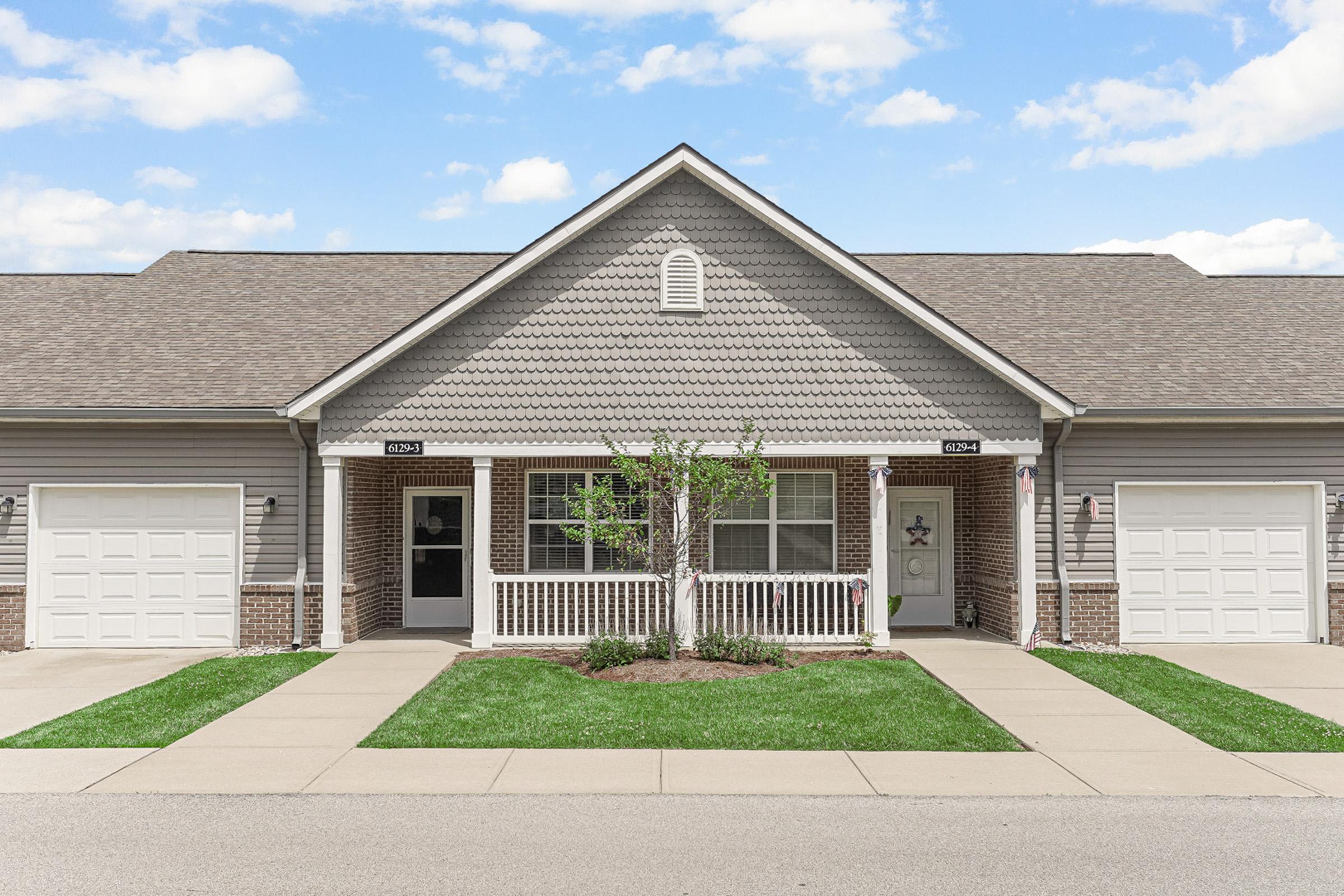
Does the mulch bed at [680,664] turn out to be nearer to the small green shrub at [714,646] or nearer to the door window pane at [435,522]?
the small green shrub at [714,646]

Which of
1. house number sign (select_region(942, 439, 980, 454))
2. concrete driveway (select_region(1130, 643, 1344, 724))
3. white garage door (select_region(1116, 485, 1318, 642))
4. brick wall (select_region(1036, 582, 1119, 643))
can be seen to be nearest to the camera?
concrete driveway (select_region(1130, 643, 1344, 724))

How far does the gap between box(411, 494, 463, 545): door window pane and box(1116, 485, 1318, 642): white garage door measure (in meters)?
9.81

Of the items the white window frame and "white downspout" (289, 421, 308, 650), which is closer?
"white downspout" (289, 421, 308, 650)

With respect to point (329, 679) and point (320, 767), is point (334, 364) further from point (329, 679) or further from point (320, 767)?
point (320, 767)

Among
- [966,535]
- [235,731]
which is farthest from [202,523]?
[966,535]

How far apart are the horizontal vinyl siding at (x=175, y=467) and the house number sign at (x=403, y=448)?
49.4 inches

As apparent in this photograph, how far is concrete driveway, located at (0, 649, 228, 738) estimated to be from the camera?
9.93 m

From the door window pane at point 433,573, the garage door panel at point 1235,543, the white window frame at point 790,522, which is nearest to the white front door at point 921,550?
the white window frame at point 790,522

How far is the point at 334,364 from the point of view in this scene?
47.5 ft

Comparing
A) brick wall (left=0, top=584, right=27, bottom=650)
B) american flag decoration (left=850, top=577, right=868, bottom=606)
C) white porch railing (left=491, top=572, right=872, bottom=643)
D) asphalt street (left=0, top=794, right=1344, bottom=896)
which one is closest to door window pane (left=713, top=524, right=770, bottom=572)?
white porch railing (left=491, top=572, right=872, bottom=643)

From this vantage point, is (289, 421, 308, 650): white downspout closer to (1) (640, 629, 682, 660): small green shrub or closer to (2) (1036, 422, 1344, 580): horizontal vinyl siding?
(1) (640, 629, 682, 660): small green shrub

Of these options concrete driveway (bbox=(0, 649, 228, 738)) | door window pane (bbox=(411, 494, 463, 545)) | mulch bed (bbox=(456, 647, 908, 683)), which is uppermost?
door window pane (bbox=(411, 494, 463, 545))

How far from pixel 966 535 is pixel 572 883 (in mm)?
11374

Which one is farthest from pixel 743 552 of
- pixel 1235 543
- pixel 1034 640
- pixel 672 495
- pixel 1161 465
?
pixel 1235 543
